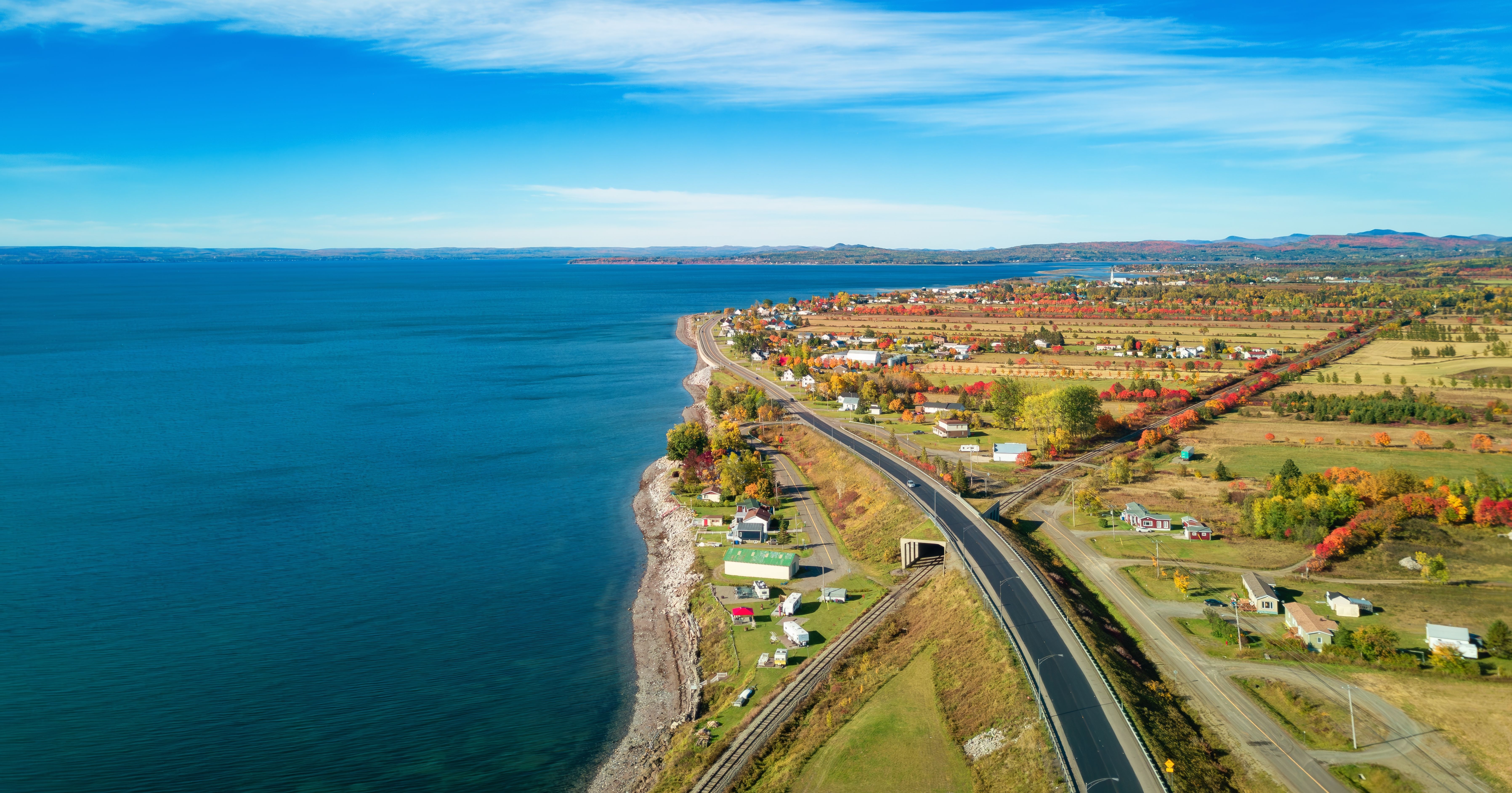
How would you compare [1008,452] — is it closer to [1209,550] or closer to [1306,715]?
[1209,550]

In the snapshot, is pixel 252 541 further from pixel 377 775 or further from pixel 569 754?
pixel 569 754

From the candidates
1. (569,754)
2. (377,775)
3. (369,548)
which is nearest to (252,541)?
(369,548)

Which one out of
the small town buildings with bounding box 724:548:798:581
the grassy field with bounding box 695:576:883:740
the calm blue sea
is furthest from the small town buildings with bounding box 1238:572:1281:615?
the calm blue sea

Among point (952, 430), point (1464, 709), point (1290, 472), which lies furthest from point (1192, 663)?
point (952, 430)

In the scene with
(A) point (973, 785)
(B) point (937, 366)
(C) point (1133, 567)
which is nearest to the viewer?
(A) point (973, 785)

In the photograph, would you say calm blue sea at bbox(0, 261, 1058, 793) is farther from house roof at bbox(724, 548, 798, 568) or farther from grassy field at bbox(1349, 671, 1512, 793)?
grassy field at bbox(1349, 671, 1512, 793)

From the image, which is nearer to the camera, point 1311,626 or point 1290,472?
point 1311,626
